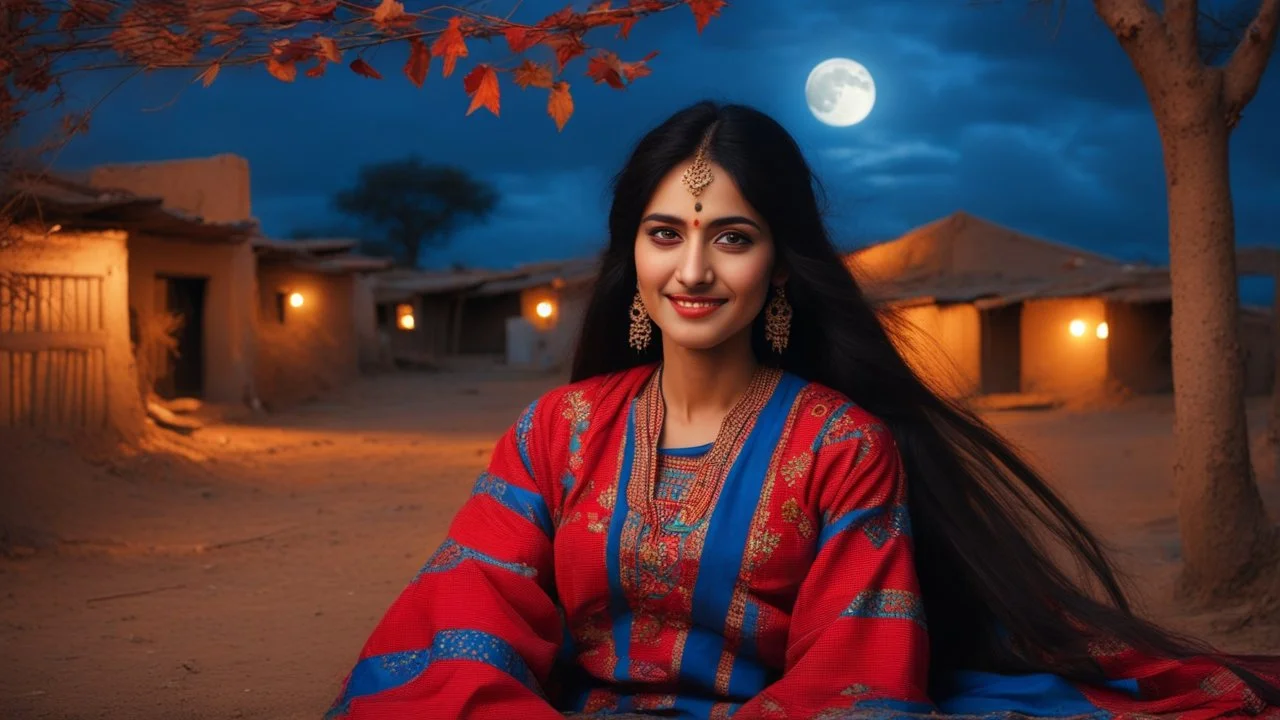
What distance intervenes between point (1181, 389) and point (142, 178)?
14456 mm

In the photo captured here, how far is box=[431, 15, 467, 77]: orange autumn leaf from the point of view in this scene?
2.54 metres

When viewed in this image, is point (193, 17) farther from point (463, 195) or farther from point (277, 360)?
Answer: point (463, 195)

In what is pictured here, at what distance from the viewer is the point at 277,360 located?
59.3 ft

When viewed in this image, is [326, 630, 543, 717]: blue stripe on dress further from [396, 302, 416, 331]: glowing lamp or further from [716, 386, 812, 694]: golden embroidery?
[396, 302, 416, 331]: glowing lamp

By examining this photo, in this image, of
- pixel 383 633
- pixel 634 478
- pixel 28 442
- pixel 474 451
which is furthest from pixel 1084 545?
pixel 474 451

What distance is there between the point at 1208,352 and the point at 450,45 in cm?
358

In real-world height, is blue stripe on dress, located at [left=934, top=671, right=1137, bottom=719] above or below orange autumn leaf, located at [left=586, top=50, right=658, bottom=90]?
below

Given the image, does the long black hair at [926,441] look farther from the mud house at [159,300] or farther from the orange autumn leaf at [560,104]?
the mud house at [159,300]

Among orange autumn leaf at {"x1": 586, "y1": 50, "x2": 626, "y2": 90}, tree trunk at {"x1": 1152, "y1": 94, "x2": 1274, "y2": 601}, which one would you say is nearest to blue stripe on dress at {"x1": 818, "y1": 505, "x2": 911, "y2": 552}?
orange autumn leaf at {"x1": 586, "y1": 50, "x2": 626, "y2": 90}

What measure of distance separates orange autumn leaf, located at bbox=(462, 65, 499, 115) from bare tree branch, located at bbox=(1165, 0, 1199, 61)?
3.44 metres

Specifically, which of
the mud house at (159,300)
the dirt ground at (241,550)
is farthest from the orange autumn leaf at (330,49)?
the mud house at (159,300)

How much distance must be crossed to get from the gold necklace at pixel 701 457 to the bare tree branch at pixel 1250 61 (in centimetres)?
319

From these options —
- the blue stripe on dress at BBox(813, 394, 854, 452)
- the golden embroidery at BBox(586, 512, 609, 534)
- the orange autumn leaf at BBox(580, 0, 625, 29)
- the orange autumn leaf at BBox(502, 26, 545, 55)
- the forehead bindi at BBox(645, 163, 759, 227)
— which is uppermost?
the orange autumn leaf at BBox(580, 0, 625, 29)

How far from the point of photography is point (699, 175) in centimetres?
255
